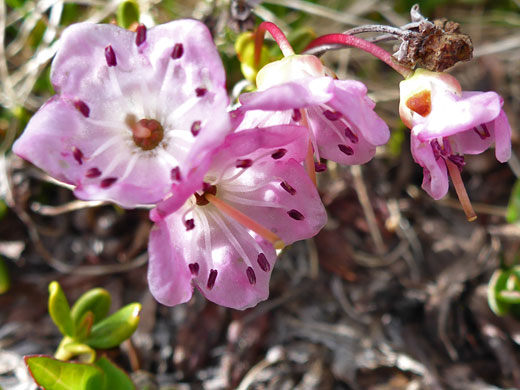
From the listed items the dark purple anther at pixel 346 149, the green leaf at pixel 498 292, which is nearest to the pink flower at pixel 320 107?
the dark purple anther at pixel 346 149

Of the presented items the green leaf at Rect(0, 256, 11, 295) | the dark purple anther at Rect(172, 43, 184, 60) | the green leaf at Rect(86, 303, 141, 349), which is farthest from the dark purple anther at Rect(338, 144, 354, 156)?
the green leaf at Rect(0, 256, 11, 295)

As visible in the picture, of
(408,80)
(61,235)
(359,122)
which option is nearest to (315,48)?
(408,80)

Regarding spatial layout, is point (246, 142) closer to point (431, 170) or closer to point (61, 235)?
point (431, 170)

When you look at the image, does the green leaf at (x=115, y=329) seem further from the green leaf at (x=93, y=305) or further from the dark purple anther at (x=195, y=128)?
the dark purple anther at (x=195, y=128)

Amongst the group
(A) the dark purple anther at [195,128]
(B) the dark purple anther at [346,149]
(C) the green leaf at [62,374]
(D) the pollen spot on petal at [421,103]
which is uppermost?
(A) the dark purple anther at [195,128]

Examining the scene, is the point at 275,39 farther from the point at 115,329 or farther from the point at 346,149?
the point at 115,329

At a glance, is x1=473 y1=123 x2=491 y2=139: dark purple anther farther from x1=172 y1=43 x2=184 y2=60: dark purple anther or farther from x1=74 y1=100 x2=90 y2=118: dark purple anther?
x1=74 y1=100 x2=90 y2=118: dark purple anther
